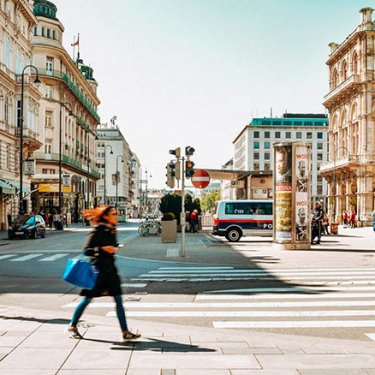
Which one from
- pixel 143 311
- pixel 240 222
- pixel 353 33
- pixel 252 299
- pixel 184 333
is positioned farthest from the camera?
pixel 353 33

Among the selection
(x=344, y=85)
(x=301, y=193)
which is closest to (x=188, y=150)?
(x=301, y=193)

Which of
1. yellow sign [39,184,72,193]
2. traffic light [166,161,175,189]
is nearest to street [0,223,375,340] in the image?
traffic light [166,161,175,189]

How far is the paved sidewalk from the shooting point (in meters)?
5.60

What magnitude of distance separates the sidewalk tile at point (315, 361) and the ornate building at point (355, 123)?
5670 cm

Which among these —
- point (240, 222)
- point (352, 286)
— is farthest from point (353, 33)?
point (352, 286)

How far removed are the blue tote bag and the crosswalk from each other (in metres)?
2.07

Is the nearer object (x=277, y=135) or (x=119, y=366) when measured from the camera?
(x=119, y=366)

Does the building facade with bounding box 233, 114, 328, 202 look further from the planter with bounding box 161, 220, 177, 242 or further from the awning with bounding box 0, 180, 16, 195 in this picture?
the planter with bounding box 161, 220, 177, 242

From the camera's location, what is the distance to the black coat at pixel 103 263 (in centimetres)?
692

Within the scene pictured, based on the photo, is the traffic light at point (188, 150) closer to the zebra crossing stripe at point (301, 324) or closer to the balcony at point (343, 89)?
the zebra crossing stripe at point (301, 324)

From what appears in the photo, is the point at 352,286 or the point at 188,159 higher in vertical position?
the point at 188,159

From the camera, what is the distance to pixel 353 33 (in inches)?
2586

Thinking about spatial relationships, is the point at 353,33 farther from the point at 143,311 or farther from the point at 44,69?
the point at 143,311

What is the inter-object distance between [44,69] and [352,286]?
6206cm
